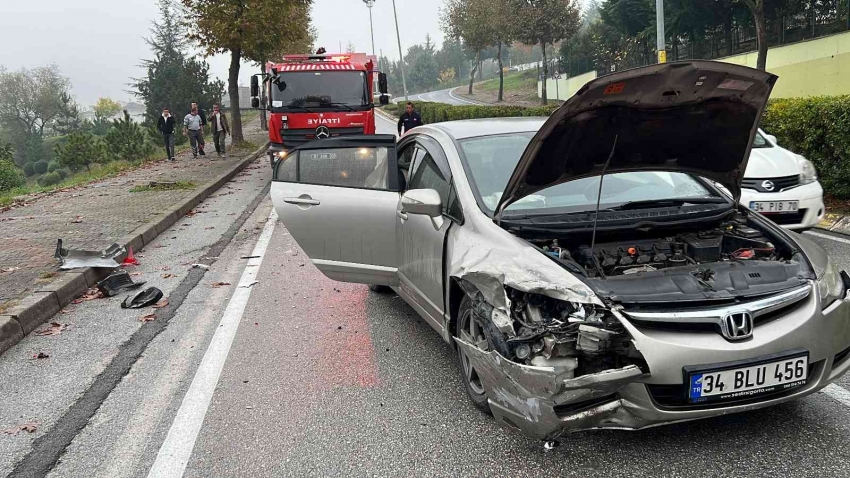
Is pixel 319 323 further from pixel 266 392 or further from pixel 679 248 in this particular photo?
pixel 679 248

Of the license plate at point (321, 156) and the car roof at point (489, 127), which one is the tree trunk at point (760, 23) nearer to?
the car roof at point (489, 127)

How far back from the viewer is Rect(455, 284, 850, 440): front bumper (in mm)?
2656

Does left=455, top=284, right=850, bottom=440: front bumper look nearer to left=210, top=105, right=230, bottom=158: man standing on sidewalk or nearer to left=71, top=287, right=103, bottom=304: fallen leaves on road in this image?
left=71, top=287, right=103, bottom=304: fallen leaves on road

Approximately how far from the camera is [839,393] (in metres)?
3.50

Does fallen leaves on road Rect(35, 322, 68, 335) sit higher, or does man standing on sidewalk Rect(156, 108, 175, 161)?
man standing on sidewalk Rect(156, 108, 175, 161)

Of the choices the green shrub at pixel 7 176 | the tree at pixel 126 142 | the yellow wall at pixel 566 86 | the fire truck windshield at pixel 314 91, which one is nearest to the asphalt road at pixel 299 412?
the fire truck windshield at pixel 314 91

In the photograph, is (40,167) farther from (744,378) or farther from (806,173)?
(744,378)

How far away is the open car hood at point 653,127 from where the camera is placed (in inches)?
120

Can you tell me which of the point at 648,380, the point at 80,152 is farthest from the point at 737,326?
the point at 80,152

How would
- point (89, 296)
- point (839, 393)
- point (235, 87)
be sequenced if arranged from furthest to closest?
point (235, 87) < point (89, 296) < point (839, 393)

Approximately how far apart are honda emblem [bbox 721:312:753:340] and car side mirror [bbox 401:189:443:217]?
1727mm

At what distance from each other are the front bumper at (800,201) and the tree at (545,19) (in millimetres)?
36518

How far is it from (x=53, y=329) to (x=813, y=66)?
25.4 meters

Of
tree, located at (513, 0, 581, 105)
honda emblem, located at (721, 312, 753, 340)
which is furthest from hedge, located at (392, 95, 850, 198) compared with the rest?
tree, located at (513, 0, 581, 105)
